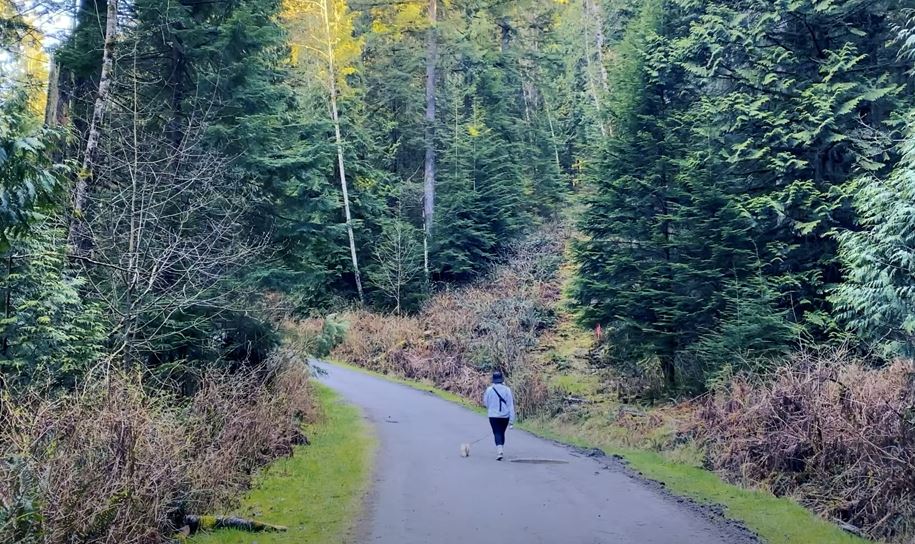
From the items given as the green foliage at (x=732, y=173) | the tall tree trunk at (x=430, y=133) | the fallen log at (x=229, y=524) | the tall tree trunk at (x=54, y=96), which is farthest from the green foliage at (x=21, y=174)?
the tall tree trunk at (x=430, y=133)

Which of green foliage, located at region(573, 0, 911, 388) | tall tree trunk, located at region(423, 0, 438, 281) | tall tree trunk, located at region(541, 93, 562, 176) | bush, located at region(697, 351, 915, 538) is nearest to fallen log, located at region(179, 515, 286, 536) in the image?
bush, located at region(697, 351, 915, 538)

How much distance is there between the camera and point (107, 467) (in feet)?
22.6

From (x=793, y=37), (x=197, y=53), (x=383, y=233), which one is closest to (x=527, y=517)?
(x=197, y=53)

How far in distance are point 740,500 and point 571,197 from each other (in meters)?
14.2

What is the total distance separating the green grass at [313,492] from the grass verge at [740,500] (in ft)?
16.0

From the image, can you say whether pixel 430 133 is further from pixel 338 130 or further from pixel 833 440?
pixel 833 440

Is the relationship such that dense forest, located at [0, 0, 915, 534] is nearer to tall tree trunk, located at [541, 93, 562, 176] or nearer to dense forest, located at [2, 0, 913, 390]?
dense forest, located at [2, 0, 913, 390]

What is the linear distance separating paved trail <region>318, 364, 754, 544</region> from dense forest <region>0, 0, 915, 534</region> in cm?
300

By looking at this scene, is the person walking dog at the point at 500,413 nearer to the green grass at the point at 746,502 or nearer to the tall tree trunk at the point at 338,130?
the green grass at the point at 746,502

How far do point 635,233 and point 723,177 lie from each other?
291cm

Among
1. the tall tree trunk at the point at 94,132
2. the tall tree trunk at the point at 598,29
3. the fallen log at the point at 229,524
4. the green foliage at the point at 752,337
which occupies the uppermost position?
the tall tree trunk at the point at 598,29

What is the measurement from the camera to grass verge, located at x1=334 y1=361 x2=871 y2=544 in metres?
8.23

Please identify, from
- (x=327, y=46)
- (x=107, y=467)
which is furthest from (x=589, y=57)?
(x=107, y=467)

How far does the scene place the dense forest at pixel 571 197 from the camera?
10.2 metres
